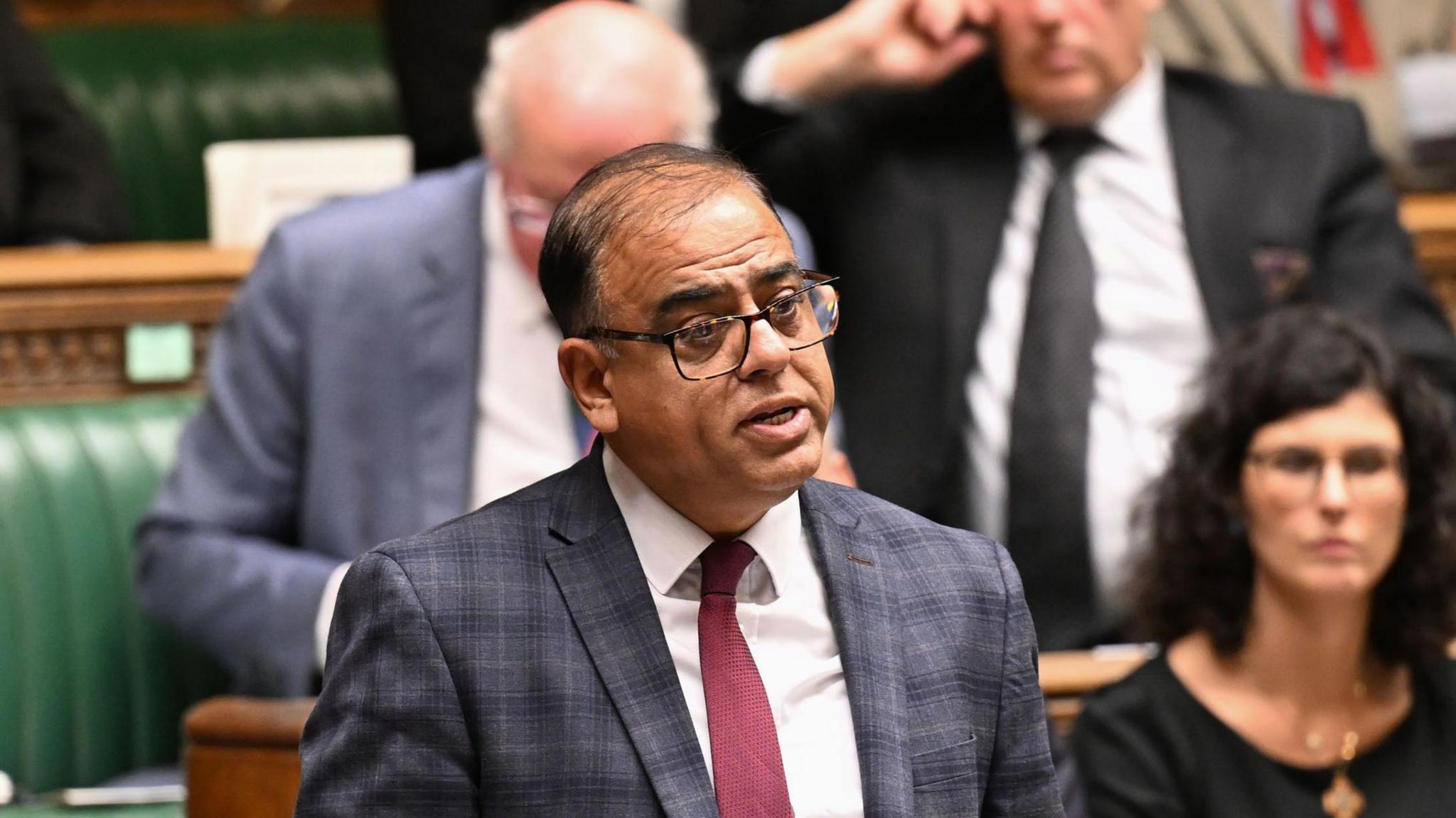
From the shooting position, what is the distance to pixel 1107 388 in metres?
2.50

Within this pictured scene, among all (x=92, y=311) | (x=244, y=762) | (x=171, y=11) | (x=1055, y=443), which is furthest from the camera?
(x=171, y=11)

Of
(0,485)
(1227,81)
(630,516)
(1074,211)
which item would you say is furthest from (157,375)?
(630,516)

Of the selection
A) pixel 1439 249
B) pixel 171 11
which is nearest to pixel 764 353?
pixel 1439 249

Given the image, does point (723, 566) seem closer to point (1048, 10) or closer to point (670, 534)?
point (670, 534)

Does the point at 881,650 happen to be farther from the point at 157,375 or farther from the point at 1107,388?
the point at 157,375

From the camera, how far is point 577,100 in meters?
2.24

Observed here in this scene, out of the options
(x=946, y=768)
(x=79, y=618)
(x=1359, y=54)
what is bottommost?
(x=79, y=618)

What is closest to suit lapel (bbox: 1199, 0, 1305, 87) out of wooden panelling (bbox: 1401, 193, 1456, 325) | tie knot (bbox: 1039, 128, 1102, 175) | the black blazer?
wooden panelling (bbox: 1401, 193, 1456, 325)

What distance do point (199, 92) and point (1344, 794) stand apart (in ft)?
9.92

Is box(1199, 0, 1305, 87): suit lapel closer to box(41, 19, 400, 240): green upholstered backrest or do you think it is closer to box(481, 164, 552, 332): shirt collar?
box(481, 164, 552, 332): shirt collar

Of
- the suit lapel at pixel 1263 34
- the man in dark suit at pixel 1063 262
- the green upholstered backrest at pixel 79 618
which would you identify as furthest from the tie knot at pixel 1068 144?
the green upholstered backrest at pixel 79 618

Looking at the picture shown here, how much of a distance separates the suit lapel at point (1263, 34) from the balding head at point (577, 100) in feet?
3.70

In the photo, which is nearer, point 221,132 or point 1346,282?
point 1346,282

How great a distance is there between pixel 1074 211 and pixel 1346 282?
35cm
